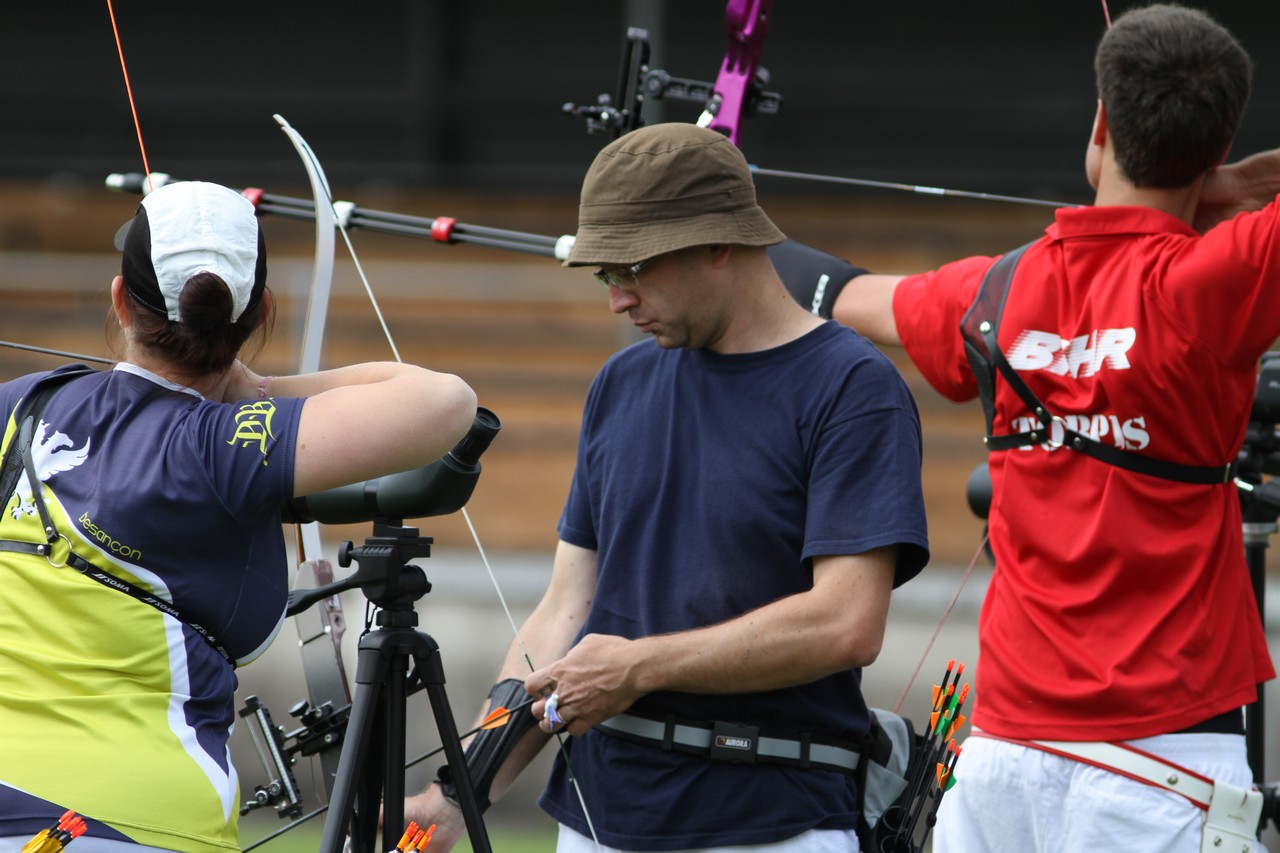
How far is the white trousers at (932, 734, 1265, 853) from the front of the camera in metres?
1.74

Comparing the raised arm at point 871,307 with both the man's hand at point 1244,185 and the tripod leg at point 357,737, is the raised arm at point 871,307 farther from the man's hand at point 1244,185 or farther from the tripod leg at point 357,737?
the tripod leg at point 357,737

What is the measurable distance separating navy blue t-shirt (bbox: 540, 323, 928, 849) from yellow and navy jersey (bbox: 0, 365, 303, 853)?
43 cm

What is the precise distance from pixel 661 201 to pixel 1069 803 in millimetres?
809

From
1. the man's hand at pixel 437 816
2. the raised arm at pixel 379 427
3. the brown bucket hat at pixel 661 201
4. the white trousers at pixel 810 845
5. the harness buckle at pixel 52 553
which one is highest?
the brown bucket hat at pixel 661 201

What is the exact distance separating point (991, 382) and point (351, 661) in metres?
2.77

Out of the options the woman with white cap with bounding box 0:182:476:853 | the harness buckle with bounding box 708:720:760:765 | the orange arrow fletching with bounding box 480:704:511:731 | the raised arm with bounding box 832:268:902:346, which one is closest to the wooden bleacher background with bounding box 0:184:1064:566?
the raised arm with bounding box 832:268:902:346

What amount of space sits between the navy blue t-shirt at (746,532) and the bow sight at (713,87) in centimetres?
72

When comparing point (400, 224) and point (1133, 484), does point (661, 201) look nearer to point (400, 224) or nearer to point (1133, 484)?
point (1133, 484)

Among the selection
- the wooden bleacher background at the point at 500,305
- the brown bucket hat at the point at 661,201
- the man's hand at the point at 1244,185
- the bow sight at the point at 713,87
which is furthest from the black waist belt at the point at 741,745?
the wooden bleacher background at the point at 500,305

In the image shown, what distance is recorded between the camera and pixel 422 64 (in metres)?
6.30

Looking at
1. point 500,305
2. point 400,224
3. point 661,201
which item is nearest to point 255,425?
point 661,201

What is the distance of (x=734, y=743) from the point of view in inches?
68.3

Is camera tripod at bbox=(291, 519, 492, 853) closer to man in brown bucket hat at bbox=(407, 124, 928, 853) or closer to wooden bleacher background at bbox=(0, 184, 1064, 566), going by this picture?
man in brown bucket hat at bbox=(407, 124, 928, 853)

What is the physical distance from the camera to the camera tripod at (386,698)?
1745 mm
